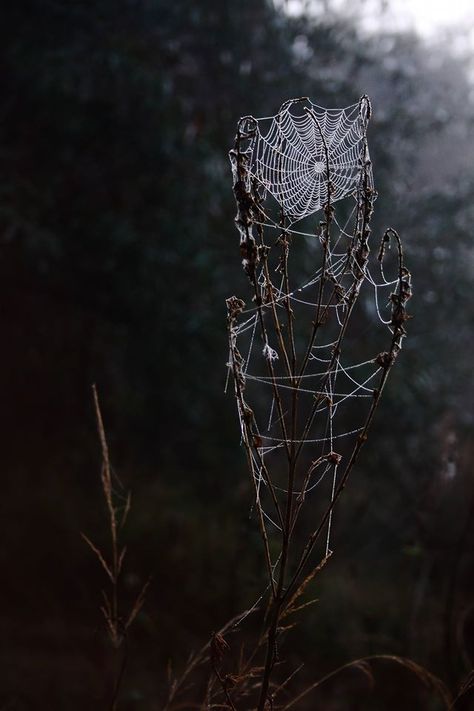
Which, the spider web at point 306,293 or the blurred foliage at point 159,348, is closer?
the spider web at point 306,293

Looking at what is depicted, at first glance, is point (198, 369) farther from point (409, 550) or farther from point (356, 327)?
point (409, 550)

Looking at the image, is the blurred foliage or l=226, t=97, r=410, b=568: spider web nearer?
l=226, t=97, r=410, b=568: spider web

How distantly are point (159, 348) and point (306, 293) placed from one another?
5.98ft

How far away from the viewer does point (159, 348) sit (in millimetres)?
6773

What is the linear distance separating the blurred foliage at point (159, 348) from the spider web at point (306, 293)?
607 millimetres

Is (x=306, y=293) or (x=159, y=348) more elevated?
(x=306, y=293)

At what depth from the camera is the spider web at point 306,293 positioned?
127 cm

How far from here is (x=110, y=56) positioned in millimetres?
5746

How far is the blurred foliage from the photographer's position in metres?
5.86

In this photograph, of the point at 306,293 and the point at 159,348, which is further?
the point at 306,293

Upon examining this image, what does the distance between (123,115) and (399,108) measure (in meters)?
4.04

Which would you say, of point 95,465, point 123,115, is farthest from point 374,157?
point 95,465

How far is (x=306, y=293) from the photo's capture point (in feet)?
25.0

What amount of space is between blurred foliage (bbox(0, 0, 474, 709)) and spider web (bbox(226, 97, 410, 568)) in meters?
0.61
